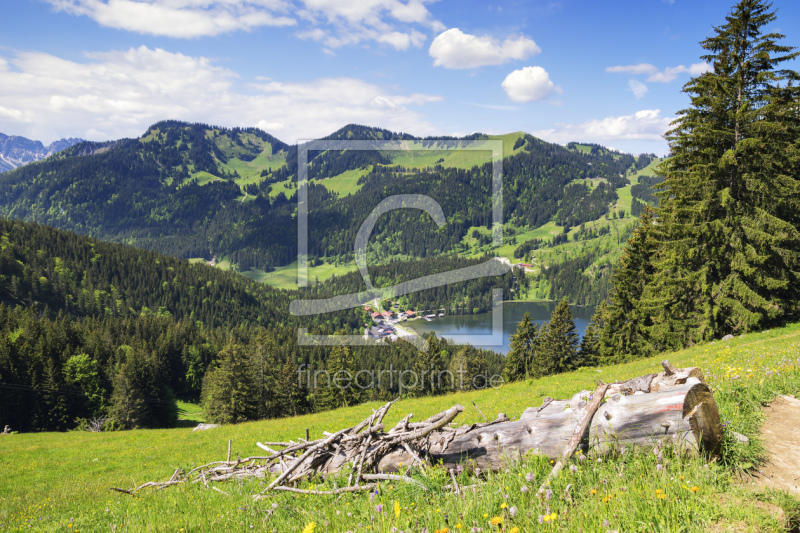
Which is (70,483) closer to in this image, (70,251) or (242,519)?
(242,519)

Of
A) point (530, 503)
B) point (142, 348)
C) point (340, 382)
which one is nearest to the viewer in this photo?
point (530, 503)

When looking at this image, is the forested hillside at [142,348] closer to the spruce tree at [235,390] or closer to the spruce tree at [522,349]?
the spruce tree at [235,390]

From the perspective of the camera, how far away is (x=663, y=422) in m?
4.93

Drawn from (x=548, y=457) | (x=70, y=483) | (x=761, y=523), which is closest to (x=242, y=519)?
(x=548, y=457)

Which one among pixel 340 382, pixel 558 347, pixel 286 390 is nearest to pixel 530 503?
pixel 558 347

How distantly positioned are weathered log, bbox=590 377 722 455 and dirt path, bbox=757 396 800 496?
556 mm

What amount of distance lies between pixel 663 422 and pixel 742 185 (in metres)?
25.9

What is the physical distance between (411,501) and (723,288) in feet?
89.3

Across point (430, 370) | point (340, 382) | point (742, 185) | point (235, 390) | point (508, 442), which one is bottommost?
point (430, 370)

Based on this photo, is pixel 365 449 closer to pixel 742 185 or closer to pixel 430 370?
pixel 742 185

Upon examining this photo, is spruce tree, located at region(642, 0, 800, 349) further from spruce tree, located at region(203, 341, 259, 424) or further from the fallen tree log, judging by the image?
spruce tree, located at region(203, 341, 259, 424)

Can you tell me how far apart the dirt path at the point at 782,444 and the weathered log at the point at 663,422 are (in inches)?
21.9

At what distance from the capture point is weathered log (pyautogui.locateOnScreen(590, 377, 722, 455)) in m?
4.75

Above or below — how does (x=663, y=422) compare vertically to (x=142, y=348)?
above
